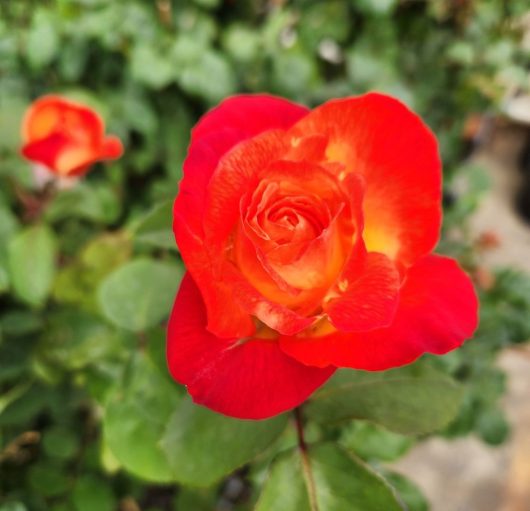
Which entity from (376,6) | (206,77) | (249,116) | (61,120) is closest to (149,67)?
(206,77)

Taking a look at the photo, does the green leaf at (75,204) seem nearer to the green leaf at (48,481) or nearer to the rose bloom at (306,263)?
the green leaf at (48,481)

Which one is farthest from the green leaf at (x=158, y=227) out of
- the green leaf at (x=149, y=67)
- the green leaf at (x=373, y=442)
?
the green leaf at (x=149, y=67)

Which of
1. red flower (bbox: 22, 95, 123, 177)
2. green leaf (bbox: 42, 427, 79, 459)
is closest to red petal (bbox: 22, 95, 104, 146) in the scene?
red flower (bbox: 22, 95, 123, 177)

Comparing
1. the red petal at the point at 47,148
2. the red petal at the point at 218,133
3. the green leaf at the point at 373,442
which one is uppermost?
the red petal at the point at 218,133

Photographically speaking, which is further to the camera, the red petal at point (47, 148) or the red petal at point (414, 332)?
the red petal at point (47, 148)

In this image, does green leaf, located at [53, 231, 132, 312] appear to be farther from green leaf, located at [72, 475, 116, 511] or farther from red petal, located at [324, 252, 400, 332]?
red petal, located at [324, 252, 400, 332]

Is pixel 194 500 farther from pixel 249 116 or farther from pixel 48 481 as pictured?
pixel 249 116
